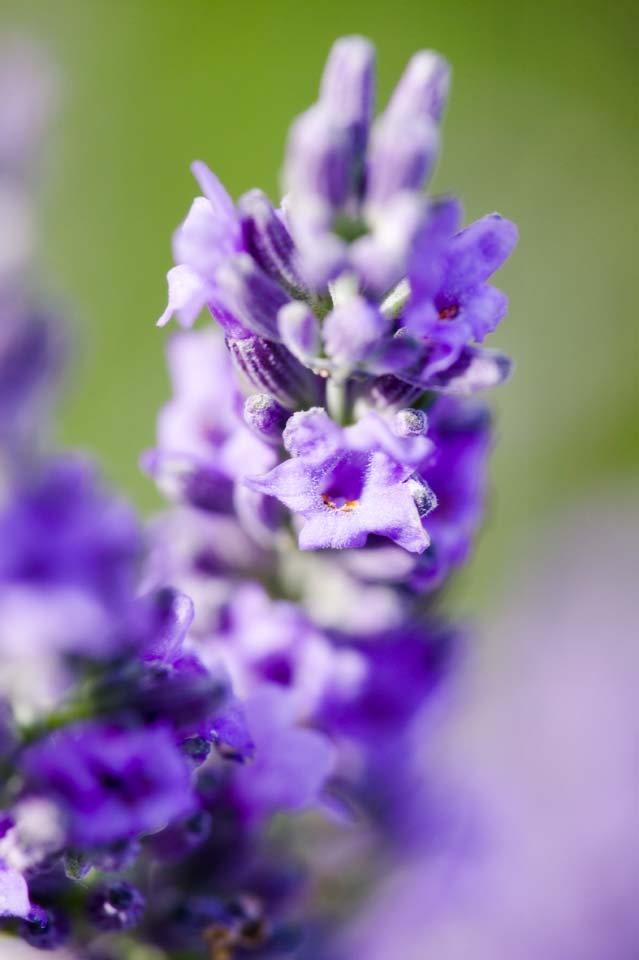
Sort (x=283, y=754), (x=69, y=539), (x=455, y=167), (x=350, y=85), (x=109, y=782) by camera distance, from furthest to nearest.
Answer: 1. (x=455, y=167)
2. (x=283, y=754)
3. (x=350, y=85)
4. (x=109, y=782)
5. (x=69, y=539)

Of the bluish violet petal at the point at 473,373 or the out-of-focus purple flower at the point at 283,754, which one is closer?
the bluish violet petal at the point at 473,373

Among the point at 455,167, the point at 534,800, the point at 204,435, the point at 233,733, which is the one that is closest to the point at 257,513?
the point at 204,435

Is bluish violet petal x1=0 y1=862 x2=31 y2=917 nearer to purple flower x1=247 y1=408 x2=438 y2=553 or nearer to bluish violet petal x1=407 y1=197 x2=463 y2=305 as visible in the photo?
purple flower x1=247 y1=408 x2=438 y2=553

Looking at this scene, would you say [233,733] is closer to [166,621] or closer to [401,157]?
[166,621]

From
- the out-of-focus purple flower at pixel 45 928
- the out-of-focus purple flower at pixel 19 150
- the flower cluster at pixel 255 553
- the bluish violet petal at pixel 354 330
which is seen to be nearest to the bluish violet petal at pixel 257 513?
the flower cluster at pixel 255 553

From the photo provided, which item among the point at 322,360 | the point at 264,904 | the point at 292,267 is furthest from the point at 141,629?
the point at 264,904

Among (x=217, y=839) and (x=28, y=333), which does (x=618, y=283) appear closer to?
(x=28, y=333)

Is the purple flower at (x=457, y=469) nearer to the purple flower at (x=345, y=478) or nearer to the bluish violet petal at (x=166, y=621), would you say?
the purple flower at (x=345, y=478)
